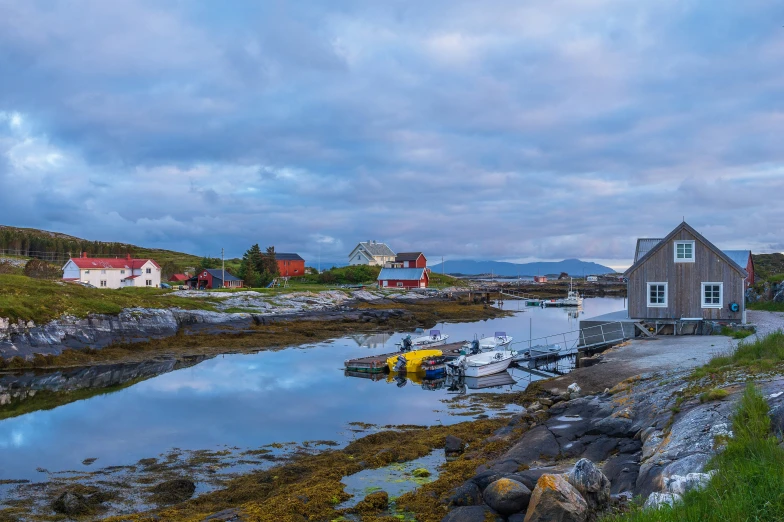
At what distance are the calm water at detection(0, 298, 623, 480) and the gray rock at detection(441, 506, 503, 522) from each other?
11.3 m

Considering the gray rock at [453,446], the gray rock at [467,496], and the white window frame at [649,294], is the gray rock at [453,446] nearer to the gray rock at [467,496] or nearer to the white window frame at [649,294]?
the gray rock at [467,496]

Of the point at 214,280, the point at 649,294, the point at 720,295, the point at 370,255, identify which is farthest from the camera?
the point at 370,255

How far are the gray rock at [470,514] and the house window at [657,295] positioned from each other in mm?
28849

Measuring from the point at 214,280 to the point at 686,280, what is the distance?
74183mm

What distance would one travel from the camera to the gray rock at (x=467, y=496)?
12055 millimetres

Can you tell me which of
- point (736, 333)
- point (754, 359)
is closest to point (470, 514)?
point (754, 359)

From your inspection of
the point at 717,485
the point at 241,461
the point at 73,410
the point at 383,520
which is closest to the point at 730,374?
the point at 717,485

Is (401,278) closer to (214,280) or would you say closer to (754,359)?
(214,280)

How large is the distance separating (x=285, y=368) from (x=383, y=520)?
27908 mm

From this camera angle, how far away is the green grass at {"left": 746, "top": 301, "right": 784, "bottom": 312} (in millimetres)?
46438

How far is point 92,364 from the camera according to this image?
38.3 meters

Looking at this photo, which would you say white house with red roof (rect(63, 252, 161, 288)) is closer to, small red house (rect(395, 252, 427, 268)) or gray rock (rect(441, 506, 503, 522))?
small red house (rect(395, 252, 427, 268))

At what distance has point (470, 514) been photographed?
36.7 feet

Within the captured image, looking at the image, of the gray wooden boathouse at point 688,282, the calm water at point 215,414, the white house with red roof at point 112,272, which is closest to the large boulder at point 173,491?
the calm water at point 215,414
